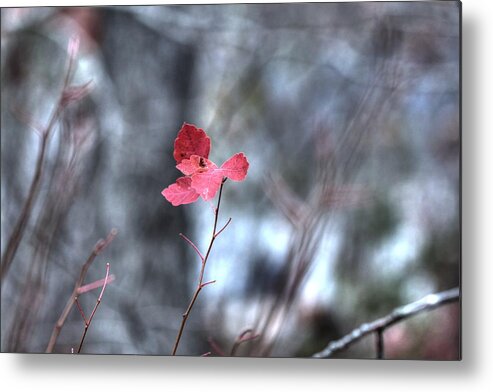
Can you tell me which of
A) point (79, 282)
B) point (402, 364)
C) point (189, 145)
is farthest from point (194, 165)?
point (402, 364)

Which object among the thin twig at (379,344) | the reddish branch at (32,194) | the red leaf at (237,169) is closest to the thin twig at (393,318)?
the thin twig at (379,344)

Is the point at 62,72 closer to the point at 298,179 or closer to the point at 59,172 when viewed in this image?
the point at 59,172

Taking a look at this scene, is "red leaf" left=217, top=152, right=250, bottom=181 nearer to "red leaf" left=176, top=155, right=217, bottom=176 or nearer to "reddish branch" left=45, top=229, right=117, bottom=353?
"red leaf" left=176, top=155, right=217, bottom=176

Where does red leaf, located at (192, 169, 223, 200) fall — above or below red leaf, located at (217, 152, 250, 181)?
below

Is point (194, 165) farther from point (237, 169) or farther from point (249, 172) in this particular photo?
point (249, 172)

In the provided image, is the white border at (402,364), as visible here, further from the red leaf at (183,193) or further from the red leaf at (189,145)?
the red leaf at (189,145)

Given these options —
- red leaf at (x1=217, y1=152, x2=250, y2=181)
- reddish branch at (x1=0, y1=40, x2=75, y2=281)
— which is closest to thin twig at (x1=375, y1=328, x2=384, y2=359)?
red leaf at (x1=217, y1=152, x2=250, y2=181)

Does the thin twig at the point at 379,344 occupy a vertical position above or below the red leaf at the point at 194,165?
below
